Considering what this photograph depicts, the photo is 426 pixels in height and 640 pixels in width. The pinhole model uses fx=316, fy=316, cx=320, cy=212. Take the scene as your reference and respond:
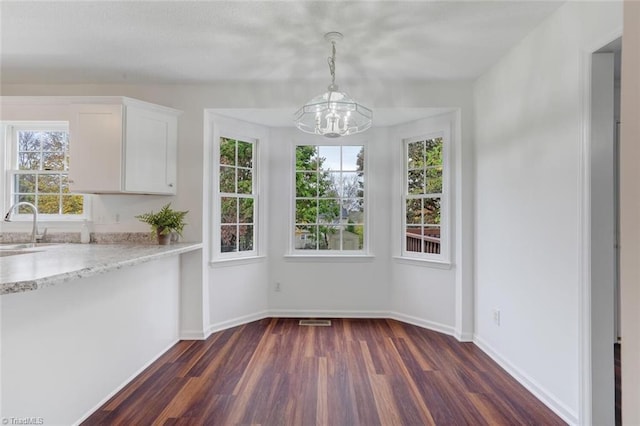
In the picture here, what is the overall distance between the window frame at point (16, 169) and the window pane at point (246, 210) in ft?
5.11

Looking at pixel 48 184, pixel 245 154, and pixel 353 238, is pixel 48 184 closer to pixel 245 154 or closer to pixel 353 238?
pixel 245 154

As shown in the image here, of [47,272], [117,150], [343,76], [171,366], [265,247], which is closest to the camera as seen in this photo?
[47,272]

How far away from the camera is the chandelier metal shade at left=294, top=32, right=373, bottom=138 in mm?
2203

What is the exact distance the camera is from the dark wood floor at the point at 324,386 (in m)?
2.03

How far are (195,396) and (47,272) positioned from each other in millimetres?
1304

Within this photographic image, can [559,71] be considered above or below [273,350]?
above

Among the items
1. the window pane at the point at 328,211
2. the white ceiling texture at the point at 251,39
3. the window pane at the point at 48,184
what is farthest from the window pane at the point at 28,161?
the window pane at the point at 328,211

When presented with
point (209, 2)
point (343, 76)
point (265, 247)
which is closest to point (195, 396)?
point (265, 247)

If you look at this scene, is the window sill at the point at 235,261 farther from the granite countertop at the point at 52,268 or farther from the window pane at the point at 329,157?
the window pane at the point at 329,157

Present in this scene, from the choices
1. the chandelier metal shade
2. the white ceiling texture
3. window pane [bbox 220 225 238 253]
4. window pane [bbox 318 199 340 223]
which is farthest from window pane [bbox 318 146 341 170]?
the chandelier metal shade

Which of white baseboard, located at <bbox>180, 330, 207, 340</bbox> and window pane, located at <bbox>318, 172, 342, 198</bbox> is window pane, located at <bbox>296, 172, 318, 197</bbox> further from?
white baseboard, located at <bbox>180, 330, 207, 340</bbox>

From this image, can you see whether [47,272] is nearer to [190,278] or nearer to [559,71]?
[190,278]

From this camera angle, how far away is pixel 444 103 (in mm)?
3285

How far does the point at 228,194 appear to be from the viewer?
145 inches
